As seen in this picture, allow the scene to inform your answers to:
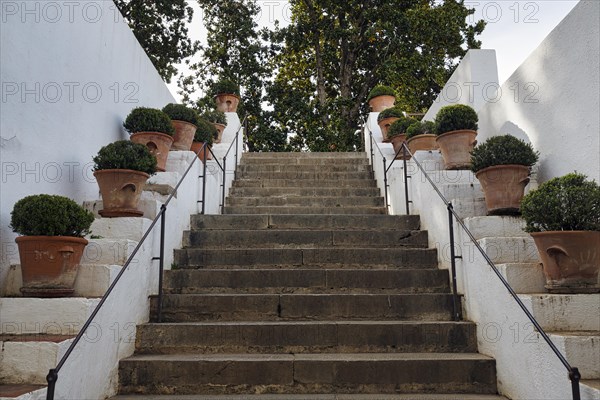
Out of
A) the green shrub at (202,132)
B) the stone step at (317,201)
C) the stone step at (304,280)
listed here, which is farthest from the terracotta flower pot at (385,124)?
the stone step at (304,280)

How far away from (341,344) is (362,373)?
1.21 feet

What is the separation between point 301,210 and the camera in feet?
19.5

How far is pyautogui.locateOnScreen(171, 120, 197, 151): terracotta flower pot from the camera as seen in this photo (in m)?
5.93

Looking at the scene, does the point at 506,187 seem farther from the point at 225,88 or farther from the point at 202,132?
the point at 225,88

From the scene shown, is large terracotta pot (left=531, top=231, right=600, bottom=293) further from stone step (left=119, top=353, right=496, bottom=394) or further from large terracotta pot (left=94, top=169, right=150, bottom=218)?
large terracotta pot (left=94, top=169, right=150, bottom=218)

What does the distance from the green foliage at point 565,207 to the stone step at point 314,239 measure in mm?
1748

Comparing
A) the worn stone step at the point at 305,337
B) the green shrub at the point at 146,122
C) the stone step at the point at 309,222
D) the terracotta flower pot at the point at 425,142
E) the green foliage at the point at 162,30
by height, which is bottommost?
the worn stone step at the point at 305,337

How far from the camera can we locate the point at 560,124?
166 inches

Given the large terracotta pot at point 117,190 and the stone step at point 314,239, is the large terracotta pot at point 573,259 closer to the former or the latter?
the stone step at point 314,239

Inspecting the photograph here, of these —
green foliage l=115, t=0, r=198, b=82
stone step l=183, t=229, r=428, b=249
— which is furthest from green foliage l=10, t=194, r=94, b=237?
green foliage l=115, t=0, r=198, b=82

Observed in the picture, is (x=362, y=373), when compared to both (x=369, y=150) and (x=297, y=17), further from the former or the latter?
(x=297, y=17)

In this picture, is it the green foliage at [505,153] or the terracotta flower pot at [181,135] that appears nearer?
the green foliage at [505,153]

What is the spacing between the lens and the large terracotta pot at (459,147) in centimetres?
536

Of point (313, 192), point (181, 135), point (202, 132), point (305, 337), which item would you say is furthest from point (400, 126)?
point (305, 337)
